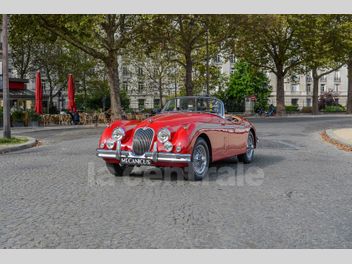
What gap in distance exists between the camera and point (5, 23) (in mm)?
16641

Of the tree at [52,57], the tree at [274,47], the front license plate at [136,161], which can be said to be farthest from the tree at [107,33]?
the front license plate at [136,161]

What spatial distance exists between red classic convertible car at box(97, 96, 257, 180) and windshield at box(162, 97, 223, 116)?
29 centimetres

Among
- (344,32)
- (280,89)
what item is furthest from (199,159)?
(280,89)

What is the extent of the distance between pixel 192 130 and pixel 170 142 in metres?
0.44

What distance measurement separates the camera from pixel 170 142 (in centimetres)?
738

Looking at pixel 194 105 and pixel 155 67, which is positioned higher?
pixel 155 67

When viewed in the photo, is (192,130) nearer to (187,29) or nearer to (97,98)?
(187,29)

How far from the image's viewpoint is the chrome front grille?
7492 millimetres

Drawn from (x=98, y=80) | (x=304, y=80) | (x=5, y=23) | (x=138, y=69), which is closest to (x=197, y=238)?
(x=5, y=23)

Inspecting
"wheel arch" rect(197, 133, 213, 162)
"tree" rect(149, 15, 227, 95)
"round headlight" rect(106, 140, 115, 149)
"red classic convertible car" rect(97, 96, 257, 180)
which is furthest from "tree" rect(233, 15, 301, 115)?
"round headlight" rect(106, 140, 115, 149)

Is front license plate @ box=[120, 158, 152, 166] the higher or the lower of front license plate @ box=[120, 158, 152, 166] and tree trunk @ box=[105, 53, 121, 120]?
the lower

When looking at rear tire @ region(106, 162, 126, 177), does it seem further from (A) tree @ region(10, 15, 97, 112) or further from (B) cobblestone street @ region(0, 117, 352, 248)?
(A) tree @ region(10, 15, 97, 112)

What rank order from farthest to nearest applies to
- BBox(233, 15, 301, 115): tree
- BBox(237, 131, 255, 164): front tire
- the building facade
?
1. the building facade
2. BBox(233, 15, 301, 115): tree
3. BBox(237, 131, 255, 164): front tire

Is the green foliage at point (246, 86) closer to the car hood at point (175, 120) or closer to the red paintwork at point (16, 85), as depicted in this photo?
the red paintwork at point (16, 85)
